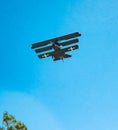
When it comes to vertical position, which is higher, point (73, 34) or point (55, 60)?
point (73, 34)

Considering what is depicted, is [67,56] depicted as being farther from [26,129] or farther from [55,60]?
[26,129]

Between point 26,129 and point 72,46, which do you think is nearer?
point 72,46

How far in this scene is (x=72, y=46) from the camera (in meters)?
25.3

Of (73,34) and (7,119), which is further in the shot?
(7,119)

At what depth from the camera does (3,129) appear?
1310 inches

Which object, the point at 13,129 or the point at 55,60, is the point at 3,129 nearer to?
the point at 13,129

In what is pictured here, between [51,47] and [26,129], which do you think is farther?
[26,129]

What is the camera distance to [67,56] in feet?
82.8

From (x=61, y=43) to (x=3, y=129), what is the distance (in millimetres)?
11633

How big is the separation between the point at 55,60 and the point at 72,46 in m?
1.49

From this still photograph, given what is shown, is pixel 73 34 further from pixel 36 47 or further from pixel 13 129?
pixel 13 129

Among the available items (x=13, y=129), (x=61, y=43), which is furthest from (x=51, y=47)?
(x=13, y=129)

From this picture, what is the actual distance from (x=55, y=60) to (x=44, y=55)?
795 millimetres

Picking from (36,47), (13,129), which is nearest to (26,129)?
(13,129)
